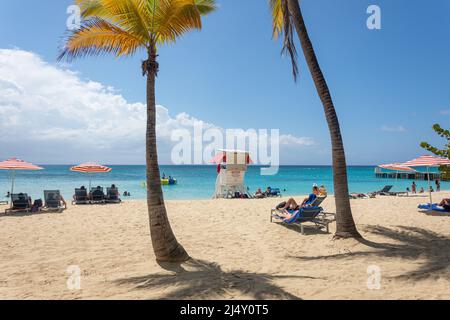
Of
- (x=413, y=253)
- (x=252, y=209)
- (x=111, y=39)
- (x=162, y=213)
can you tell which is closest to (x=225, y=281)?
(x=162, y=213)

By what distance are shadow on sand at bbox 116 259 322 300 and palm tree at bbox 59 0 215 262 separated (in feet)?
2.22

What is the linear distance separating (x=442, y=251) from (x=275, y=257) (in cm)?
358

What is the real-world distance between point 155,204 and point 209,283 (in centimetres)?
191

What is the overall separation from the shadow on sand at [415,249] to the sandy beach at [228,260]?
0.06ft

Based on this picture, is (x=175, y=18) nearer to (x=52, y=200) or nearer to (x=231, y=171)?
(x=52, y=200)

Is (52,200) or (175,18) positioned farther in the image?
(52,200)

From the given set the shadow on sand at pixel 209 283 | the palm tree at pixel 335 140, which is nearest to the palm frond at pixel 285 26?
the palm tree at pixel 335 140

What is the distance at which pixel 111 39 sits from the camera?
5918mm

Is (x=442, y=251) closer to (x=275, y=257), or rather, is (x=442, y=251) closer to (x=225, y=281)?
(x=275, y=257)

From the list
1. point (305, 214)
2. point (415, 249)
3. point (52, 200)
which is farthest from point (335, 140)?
point (52, 200)

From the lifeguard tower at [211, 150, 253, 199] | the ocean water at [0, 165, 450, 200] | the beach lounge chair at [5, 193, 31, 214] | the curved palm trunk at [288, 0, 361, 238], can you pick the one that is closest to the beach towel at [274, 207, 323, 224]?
the curved palm trunk at [288, 0, 361, 238]

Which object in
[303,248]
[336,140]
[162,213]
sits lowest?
[303,248]

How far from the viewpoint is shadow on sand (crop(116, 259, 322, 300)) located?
13.3 ft

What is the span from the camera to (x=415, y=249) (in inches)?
249
